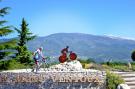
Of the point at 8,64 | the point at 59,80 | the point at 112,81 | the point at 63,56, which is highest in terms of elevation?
the point at 63,56

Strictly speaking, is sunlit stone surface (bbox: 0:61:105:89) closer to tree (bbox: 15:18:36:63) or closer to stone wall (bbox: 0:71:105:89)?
stone wall (bbox: 0:71:105:89)

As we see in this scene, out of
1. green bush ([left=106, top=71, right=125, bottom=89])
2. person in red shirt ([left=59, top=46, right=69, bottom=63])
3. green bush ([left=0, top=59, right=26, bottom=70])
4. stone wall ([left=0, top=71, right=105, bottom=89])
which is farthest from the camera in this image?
green bush ([left=0, top=59, right=26, bottom=70])

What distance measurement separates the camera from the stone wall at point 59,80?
2320 cm

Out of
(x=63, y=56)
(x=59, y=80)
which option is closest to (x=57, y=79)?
(x=59, y=80)

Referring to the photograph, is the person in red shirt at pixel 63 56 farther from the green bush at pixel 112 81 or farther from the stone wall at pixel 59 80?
the green bush at pixel 112 81

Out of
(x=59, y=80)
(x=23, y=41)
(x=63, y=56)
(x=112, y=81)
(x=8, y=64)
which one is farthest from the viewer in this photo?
(x=23, y=41)

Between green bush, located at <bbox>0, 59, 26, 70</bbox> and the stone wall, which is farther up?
green bush, located at <bbox>0, 59, 26, 70</bbox>

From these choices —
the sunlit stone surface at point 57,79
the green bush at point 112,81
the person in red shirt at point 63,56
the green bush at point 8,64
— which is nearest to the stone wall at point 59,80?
the sunlit stone surface at point 57,79

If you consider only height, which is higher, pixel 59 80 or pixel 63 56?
pixel 63 56

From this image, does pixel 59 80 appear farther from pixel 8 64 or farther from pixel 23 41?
pixel 23 41

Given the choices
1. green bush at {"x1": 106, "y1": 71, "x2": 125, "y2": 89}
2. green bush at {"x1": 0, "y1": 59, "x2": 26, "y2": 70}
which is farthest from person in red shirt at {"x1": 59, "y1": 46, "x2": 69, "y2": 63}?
green bush at {"x1": 0, "y1": 59, "x2": 26, "y2": 70}

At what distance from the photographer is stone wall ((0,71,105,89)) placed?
23203mm

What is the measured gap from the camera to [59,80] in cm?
2319

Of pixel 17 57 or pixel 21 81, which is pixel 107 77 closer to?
pixel 21 81
